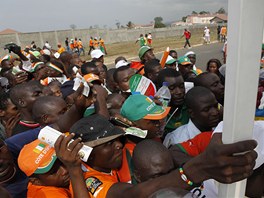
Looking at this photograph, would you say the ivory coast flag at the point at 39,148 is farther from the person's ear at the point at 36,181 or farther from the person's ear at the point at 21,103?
the person's ear at the point at 21,103

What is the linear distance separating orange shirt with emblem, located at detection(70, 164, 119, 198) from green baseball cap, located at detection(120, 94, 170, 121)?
20.9 inches

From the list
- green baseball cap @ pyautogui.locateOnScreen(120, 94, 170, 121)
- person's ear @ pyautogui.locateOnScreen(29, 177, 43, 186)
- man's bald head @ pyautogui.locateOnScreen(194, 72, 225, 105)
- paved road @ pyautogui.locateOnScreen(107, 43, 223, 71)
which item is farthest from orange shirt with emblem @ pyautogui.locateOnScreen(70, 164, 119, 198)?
paved road @ pyautogui.locateOnScreen(107, 43, 223, 71)

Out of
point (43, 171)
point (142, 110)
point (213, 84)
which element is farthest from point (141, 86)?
point (43, 171)

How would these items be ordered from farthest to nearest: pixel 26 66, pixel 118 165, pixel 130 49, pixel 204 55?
pixel 130 49 → pixel 204 55 → pixel 26 66 → pixel 118 165

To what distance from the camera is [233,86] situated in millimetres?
738

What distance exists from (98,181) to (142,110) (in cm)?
73

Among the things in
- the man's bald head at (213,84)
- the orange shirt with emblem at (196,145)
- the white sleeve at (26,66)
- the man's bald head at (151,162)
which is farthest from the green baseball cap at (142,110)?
the white sleeve at (26,66)

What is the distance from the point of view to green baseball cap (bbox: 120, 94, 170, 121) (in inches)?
83.0

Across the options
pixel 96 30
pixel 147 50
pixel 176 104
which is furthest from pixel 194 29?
pixel 176 104

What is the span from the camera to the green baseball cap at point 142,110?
6.91 ft

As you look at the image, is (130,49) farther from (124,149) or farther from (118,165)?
(118,165)

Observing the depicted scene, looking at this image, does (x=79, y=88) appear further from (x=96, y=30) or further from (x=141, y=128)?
(x=96, y=30)

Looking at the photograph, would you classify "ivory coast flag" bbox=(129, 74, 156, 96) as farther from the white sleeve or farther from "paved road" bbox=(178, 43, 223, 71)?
"paved road" bbox=(178, 43, 223, 71)

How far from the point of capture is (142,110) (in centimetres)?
212
